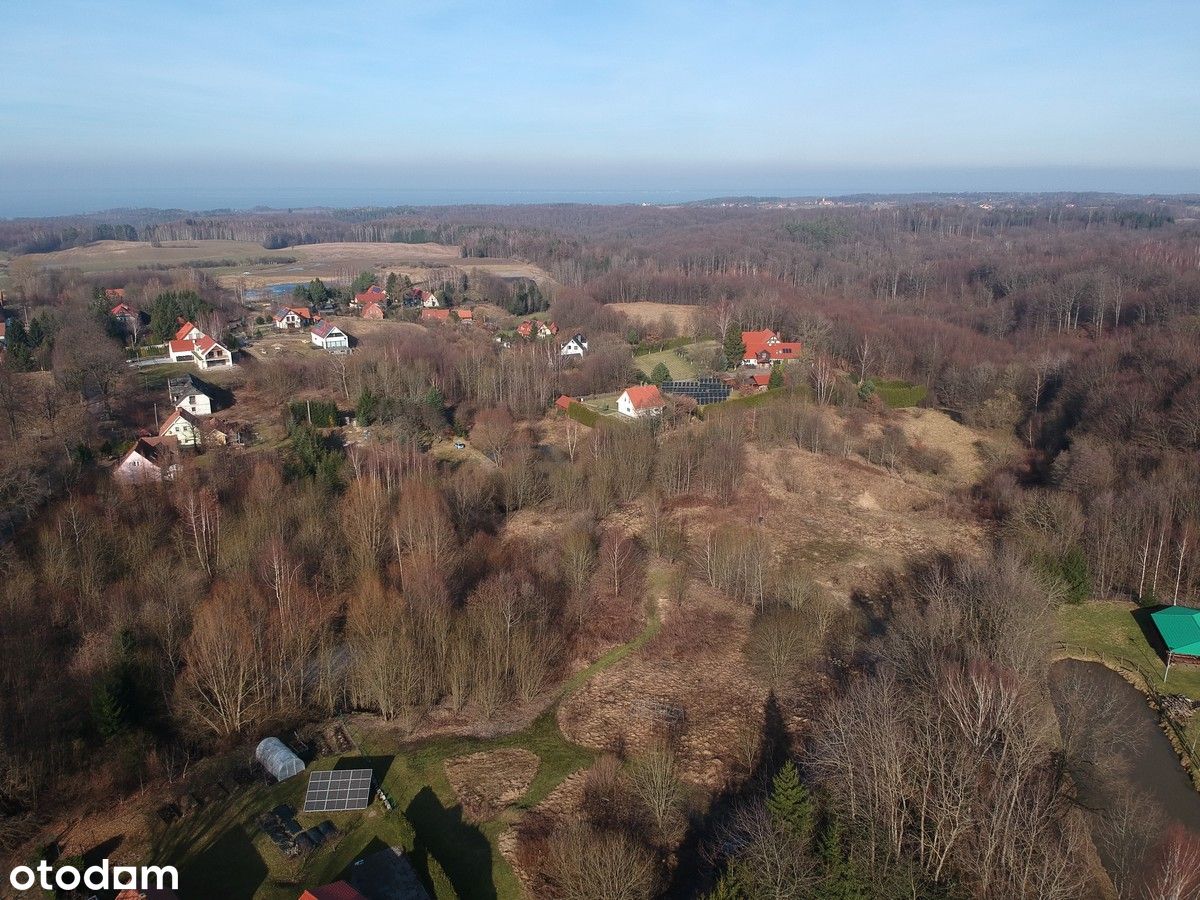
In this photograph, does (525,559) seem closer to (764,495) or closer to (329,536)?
(329,536)

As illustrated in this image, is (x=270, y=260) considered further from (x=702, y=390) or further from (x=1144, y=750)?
(x=1144, y=750)

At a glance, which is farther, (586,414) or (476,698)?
(586,414)

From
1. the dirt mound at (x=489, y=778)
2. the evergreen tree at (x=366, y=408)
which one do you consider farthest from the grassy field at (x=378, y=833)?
the evergreen tree at (x=366, y=408)

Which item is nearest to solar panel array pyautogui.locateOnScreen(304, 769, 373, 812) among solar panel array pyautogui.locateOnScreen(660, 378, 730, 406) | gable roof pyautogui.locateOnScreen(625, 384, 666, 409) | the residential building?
gable roof pyautogui.locateOnScreen(625, 384, 666, 409)

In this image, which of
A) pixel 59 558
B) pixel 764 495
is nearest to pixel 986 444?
pixel 764 495

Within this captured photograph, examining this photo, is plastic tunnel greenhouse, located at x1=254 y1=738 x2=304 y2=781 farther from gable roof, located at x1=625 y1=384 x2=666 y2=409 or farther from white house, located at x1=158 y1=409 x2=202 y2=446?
gable roof, located at x1=625 y1=384 x2=666 y2=409

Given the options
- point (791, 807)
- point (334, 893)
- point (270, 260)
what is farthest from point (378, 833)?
point (270, 260)
